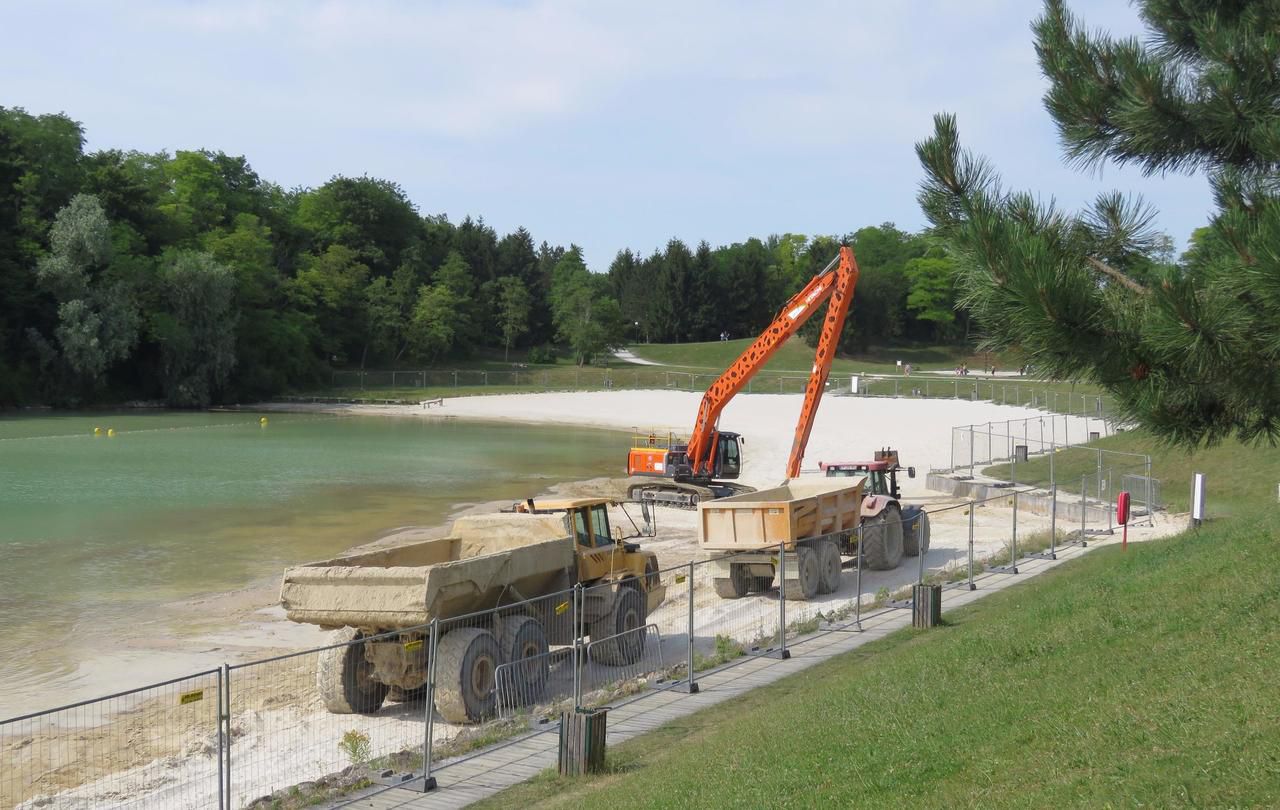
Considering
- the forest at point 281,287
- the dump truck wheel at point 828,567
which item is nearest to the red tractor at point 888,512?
the dump truck wheel at point 828,567

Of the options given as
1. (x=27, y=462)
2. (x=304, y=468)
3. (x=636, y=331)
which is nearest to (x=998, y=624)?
(x=304, y=468)

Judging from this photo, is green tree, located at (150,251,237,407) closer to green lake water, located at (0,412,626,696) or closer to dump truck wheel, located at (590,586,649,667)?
green lake water, located at (0,412,626,696)

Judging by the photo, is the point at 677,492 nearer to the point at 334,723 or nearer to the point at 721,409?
the point at 721,409

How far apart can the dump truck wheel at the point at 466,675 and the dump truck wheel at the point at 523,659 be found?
207 millimetres

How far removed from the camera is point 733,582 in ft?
71.8

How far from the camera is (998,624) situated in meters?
15.1

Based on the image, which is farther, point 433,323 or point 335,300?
point 433,323

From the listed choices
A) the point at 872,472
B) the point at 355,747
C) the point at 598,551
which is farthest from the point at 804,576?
the point at 355,747

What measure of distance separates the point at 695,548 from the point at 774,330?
27.4 ft

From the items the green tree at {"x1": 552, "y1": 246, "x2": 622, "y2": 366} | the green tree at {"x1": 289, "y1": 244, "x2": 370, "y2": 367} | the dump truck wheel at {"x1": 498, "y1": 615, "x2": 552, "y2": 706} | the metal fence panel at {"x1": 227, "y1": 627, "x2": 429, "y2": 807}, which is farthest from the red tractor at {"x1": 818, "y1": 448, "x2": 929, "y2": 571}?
the green tree at {"x1": 552, "y1": 246, "x2": 622, "y2": 366}

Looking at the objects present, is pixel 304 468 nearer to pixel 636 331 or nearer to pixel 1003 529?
Answer: pixel 1003 529

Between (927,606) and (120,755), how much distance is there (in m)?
11.0

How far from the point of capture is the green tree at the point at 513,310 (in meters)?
124

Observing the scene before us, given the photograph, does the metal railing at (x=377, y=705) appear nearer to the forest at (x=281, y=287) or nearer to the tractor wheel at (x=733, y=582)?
the tractor wheel at (x=733, y=582)
